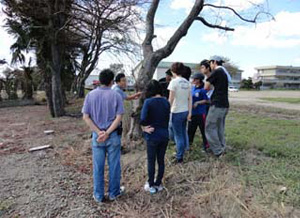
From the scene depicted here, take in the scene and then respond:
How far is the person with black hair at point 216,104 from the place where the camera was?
3572 mm

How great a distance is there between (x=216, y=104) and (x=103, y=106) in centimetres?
173

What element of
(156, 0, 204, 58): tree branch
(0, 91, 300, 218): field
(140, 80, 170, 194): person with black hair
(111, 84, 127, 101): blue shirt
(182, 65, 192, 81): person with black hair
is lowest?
(0, 91, 300, 218): field

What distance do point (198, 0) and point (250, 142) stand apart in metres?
2.86

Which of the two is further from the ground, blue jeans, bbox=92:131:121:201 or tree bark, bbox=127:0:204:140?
tree bark, bbox=127:0:204:140

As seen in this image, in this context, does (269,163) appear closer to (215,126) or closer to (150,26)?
(215,126)

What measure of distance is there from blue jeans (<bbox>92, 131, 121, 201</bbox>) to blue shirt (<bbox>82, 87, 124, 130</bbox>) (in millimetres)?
152

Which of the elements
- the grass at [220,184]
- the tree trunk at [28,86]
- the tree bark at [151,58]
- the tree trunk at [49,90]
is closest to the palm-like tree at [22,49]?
the tree trunk at [28,86]

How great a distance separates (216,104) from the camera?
11.9 ft

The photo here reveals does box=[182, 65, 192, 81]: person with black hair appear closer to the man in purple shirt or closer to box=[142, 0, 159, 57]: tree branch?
the man in purple shirt

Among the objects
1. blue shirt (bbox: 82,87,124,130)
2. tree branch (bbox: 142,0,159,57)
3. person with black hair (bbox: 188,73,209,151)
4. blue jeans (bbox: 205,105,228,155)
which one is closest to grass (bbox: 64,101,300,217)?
blue jeans (bbox: 205,105,228,155)

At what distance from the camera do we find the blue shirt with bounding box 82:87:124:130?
273 centimetres

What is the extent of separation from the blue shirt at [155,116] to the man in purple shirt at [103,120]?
281 mm

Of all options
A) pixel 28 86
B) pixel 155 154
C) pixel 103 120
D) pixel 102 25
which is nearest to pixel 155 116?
pixel 155 154

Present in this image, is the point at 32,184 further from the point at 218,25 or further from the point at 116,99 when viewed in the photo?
the point at 218,25
